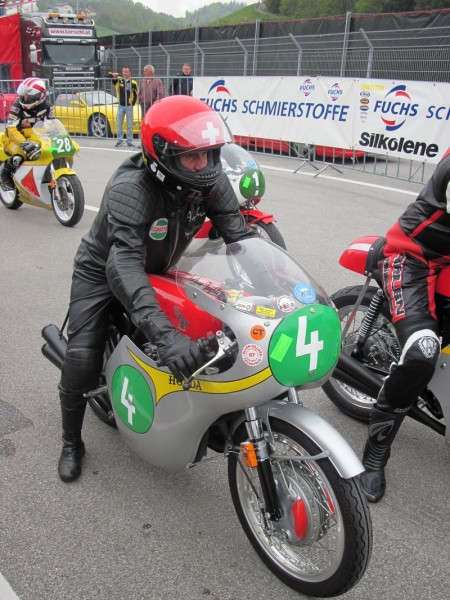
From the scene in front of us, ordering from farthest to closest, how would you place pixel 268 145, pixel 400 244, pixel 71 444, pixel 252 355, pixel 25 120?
1. pixel 268 145
2. pixel 25 120
3. pixel 71 444
4. pixel 400 244
5. pixel 252 355

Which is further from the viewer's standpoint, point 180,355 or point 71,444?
point 71,444

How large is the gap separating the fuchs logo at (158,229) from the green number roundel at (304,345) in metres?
0.81

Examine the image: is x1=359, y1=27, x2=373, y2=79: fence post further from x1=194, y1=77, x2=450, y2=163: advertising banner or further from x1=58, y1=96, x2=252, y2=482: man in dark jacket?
x1=58, y1=96, x2=252, y2=482: man in dark jacket

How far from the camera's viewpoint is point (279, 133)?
12500mm

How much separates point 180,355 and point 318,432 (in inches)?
22.2

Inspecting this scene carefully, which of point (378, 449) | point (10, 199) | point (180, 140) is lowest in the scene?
point (10, 199)

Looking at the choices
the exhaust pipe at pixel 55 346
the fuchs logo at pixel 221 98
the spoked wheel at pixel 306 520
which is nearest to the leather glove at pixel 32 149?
the exhaust pipe at pixel 55 346

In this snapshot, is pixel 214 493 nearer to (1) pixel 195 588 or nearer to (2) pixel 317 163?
(1) pixel 195 588

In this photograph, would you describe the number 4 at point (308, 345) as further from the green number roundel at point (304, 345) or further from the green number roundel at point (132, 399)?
the green number roundel at point (132, 399)

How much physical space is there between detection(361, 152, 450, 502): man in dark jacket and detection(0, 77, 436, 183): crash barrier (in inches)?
313

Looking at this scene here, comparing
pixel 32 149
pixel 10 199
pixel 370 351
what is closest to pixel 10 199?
pixel 10 199

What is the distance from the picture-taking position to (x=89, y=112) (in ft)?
54.6

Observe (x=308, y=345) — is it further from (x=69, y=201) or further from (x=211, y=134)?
(x=69, y=201)

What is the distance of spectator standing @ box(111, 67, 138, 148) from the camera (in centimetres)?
1484
